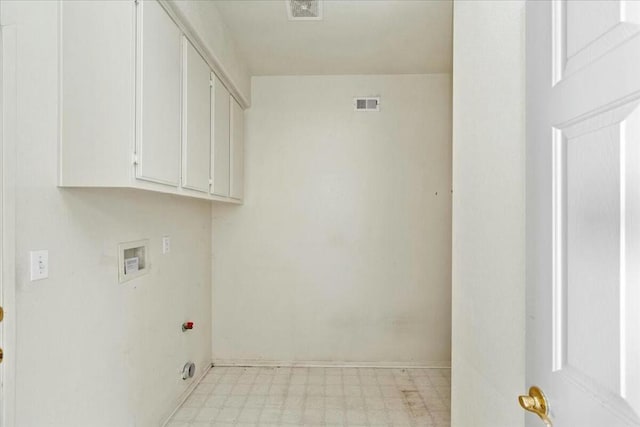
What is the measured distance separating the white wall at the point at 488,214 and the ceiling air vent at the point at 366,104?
74.2 inches

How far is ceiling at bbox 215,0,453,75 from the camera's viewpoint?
2.45m

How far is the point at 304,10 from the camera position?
96.6 inches

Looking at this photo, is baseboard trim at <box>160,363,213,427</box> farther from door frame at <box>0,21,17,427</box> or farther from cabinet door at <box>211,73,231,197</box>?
cabinet door at <box>211,73,231,197</box>

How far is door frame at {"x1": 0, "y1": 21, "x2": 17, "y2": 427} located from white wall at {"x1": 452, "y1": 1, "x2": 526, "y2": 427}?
63.7 inches

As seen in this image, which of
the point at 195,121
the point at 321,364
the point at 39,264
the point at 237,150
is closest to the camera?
the point at 39,264

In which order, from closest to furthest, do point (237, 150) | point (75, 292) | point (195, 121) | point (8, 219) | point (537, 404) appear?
point (537, 404), point (8, 219), point (75, 292), point (195, 121), point (237, 150)

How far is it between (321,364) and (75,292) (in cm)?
240

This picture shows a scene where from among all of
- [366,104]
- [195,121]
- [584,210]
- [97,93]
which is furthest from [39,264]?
[366,104]

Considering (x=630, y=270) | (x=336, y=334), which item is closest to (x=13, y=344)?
(x=630, y=270)

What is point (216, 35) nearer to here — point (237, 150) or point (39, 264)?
point (237, 150)

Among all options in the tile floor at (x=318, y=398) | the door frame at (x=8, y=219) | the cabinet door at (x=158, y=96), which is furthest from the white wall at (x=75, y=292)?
the tile floor at (x=318, y=398)

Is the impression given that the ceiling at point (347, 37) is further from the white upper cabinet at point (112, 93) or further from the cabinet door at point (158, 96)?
the white upper cabinet at point (112, 93)

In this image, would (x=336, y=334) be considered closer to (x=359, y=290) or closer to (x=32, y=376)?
(x=359, y=290)

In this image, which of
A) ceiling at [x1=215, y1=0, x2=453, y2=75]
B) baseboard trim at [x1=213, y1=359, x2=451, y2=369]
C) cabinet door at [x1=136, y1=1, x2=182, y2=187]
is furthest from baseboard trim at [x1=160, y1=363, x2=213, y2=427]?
ceiling at [x1=215, y1=0, x2=453, y2=75]
